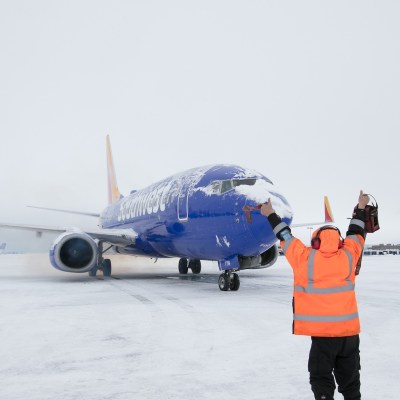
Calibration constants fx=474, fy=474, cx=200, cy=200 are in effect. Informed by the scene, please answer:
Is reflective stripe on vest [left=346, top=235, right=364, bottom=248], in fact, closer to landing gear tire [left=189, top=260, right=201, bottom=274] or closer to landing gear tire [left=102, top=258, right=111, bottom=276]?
landing gear tire [left=102, top=258, right=111, bottom=276]

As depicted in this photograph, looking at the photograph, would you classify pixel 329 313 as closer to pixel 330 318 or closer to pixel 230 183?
pixel 330 318

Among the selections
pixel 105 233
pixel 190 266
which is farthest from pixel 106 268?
pixel 190 266

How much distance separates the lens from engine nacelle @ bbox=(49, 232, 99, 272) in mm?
16297

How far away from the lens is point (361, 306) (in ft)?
32.2

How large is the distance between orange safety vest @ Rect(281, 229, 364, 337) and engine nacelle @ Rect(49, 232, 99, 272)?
13.6 meters

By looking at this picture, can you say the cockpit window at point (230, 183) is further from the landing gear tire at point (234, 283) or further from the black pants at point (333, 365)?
the black pants at point (333, 365)

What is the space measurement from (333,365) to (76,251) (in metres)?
14.1

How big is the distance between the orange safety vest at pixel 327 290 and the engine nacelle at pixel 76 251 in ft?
44.5

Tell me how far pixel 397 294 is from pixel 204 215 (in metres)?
5.47

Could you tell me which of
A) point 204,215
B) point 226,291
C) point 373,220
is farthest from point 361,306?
point 373,220

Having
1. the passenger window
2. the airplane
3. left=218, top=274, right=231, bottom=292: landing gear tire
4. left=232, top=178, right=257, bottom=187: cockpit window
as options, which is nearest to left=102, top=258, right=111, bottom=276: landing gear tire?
the airplane

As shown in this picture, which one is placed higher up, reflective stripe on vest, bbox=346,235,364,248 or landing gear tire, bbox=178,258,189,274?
reflective stripe on vest, bbox=346,235,364,248

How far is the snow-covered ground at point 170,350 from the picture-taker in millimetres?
4211

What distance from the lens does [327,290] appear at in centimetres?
352
